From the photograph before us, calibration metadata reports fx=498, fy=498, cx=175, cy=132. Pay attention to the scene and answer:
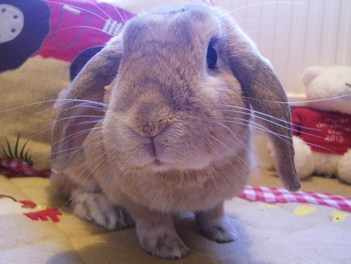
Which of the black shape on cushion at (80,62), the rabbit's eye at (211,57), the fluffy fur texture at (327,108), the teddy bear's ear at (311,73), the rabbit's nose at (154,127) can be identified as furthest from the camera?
the teddy bear's ear at (311,73)

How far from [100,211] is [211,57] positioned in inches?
20.3

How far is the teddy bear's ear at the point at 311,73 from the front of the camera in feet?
6.74

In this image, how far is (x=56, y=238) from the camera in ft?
3.66

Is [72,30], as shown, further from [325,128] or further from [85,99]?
[325,128]

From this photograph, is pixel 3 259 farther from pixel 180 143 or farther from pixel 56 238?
pixel 180 143

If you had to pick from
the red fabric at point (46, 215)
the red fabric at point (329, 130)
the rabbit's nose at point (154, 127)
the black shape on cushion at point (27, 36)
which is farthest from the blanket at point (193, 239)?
the red fabric at point (329, 130)

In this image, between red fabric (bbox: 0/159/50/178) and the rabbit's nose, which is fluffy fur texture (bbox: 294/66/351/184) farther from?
the rabbit's nose

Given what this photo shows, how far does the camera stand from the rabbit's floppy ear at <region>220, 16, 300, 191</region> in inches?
37.4

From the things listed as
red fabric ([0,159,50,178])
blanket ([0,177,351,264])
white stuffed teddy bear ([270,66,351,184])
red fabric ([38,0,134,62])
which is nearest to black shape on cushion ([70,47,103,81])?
red fabric ([38,0,134,62])

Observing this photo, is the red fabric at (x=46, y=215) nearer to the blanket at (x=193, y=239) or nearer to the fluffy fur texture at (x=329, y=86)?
the blanket at (x=193, y=239)

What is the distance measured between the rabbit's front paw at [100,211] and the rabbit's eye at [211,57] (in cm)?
49

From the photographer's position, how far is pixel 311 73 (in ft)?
6.76

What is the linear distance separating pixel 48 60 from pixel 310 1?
1.14 metres

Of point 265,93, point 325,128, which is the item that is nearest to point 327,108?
point 325,128
